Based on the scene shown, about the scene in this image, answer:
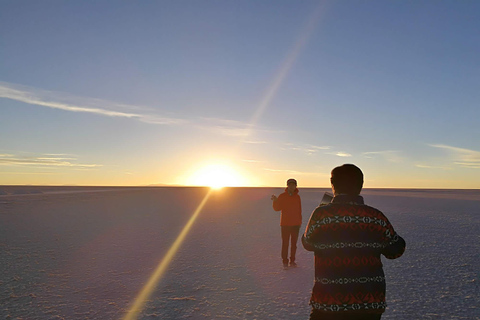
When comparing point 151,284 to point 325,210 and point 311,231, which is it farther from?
point 325,210

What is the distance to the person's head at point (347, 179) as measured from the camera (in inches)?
90.6

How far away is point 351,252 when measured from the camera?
2217 mm

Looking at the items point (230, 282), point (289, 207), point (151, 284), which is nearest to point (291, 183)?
point (289, 207)

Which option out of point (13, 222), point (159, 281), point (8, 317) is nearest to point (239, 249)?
point (159, 281)

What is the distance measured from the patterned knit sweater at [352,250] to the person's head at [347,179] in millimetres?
57

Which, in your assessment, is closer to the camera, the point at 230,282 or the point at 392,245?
the point at 392,245

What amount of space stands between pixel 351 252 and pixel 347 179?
471mm

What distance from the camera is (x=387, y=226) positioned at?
2217 mm

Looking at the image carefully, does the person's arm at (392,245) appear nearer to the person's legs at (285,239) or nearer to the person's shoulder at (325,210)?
the person's shoulder at (325,210)

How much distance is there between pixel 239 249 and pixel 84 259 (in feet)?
12.8

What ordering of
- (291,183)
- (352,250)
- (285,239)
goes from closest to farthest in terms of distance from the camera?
(352,250) → (291,183) → (285,239)

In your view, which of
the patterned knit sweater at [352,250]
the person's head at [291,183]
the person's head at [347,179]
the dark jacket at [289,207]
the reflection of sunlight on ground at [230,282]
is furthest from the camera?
the dark jacket at [289,207]

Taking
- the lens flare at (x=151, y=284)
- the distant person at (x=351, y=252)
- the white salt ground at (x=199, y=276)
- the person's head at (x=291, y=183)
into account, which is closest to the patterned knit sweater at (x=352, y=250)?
the distant person at (x=351, y=252)

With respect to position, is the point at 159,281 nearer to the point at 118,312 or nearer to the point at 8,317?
the point at 118,312
